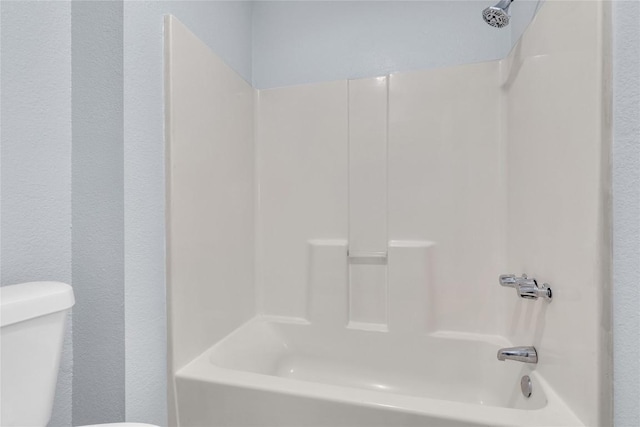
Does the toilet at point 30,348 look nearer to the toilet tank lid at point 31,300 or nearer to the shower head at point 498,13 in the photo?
the toilet tank lid at point 31,300

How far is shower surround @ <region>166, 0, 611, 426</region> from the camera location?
984 mm

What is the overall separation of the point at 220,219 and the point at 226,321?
454 millimetres

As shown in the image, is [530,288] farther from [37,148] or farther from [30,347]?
[37,148]

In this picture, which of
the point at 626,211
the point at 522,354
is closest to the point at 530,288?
the point at 522,354

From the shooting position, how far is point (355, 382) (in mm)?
1724

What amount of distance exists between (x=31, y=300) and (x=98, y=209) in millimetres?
325

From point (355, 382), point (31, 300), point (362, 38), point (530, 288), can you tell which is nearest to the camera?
point (31, 300)

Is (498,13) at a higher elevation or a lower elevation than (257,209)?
higher

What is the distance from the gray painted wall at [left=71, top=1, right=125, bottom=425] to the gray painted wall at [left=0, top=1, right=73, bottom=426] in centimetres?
3

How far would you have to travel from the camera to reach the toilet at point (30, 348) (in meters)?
0.73

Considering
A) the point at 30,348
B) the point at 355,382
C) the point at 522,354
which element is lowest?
the point at 355,382

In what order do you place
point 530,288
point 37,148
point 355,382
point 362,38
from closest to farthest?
point 37,148, point 530,288, point 355,382, point 362,38

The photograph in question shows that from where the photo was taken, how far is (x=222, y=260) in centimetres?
152

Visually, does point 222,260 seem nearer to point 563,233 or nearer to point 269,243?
point 269,243
